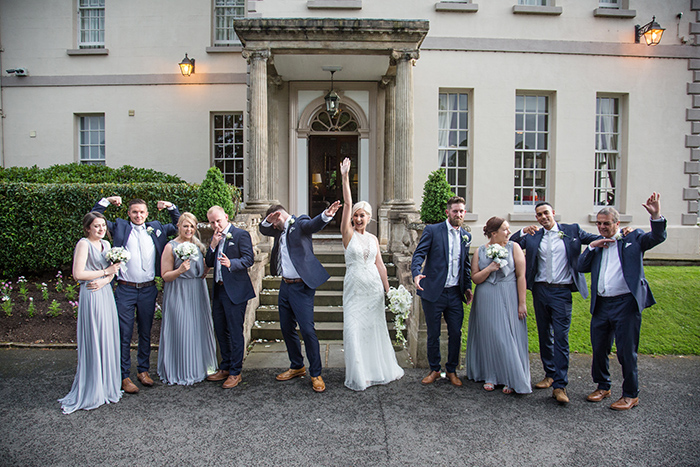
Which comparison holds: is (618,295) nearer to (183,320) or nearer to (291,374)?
(291,374)

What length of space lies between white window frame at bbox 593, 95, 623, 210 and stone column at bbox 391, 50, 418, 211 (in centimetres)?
A: 573

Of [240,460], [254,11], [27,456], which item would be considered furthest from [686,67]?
[27,456]

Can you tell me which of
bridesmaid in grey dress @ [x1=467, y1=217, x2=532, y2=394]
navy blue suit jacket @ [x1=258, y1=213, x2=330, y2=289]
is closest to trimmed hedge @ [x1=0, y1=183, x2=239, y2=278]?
navy blue suit jacket @ [x1=258, y1=213, x2=330, y2=289]

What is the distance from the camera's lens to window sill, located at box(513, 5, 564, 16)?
10898 mm

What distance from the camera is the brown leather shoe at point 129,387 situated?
15.8 ft

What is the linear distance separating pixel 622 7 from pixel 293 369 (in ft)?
40.8

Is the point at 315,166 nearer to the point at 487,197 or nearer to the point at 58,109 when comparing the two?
the point at 487,197

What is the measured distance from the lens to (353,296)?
520 cm

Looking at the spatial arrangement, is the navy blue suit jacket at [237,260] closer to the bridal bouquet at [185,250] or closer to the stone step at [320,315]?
the bridal bouquet at [185,250]

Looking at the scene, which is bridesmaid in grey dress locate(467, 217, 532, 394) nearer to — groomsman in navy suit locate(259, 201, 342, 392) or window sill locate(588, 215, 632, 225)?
groomsman in navy suit locate(259, 201, 342, 392)

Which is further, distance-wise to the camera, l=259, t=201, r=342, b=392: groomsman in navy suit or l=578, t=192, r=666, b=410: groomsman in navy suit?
l=259, t=201, r=342, b=392: groomsman in navy suit

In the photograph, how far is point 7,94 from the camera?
12344mm

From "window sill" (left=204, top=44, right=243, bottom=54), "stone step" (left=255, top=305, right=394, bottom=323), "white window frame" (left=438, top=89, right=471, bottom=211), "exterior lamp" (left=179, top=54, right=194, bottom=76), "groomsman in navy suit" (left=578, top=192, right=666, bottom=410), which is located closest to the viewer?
"groomsman in navy suit" (left=578, top=192, right=666, bottom=410)

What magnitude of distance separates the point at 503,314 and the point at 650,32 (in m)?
10.1
